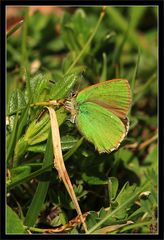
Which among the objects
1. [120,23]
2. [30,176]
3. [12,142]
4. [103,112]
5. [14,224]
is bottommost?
[14,224]

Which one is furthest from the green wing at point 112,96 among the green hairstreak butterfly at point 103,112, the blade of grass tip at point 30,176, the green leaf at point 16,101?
the blade of grass tip at point 30,176

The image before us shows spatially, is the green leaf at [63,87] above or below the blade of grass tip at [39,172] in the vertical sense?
above

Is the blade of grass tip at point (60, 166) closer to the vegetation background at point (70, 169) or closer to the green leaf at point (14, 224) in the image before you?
the vegetation background at point (70, 169)

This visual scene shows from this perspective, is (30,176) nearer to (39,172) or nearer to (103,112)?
(39,172)

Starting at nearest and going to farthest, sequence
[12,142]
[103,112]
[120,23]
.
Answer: [12,142] → [103,112] → [120,23]

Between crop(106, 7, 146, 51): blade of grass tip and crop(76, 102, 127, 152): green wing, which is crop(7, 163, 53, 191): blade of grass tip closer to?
crop(76, 102, 127, 152): green wing

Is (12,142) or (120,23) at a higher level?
(120,23)

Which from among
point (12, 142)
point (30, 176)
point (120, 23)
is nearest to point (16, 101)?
point (12, 142)

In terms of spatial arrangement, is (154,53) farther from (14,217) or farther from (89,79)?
(14,217)
